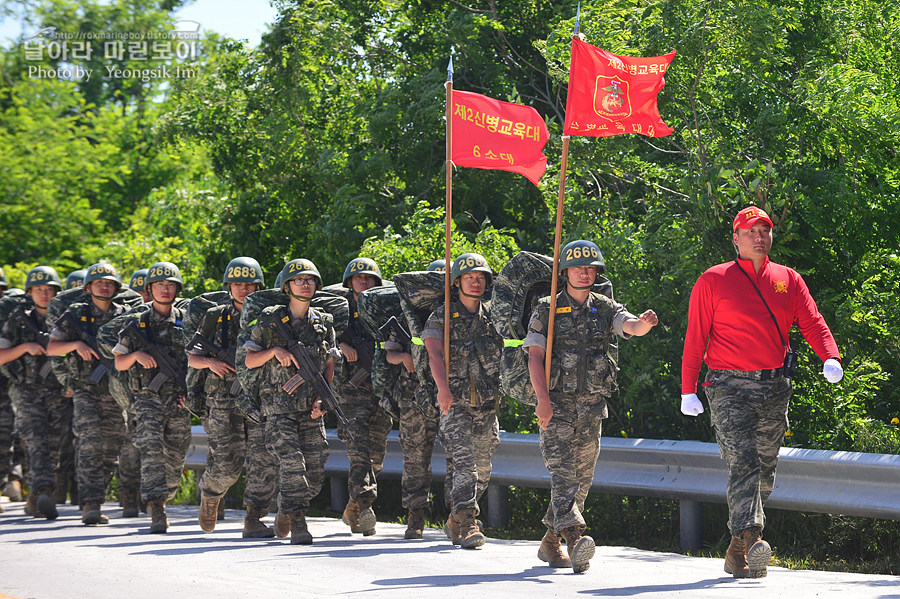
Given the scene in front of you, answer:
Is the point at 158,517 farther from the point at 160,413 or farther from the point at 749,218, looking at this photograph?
the point at 749,218

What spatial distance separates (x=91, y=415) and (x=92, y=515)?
44.1 inches

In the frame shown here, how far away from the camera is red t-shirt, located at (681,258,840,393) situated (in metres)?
7.75

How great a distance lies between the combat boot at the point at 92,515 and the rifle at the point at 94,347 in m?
1.24

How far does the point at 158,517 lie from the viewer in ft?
35.9

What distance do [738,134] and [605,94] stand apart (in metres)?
2.73

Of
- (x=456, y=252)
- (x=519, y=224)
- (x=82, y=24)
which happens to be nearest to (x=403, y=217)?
(x=519, y=224)

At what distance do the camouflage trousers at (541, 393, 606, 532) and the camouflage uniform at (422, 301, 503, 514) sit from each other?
3.58 feet

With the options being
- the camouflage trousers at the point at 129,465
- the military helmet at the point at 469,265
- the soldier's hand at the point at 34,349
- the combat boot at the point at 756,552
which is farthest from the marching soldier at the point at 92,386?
the combat boot at the point at 756,552

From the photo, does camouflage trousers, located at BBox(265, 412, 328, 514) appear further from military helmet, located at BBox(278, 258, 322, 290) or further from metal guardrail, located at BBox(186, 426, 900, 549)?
metal guardrail, located at BBox(186, 426, 900, 549)

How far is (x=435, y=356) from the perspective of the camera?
9.48 meters

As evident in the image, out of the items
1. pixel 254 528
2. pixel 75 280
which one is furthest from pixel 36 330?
pixel 254 528

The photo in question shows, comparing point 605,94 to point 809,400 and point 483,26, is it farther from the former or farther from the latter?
point 483,26

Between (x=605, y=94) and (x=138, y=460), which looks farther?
(x=138, y=460)

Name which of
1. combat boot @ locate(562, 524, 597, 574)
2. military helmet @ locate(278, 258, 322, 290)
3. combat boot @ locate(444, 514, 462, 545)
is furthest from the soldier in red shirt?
military helmet @ locate(278, 258, 322, 290)
